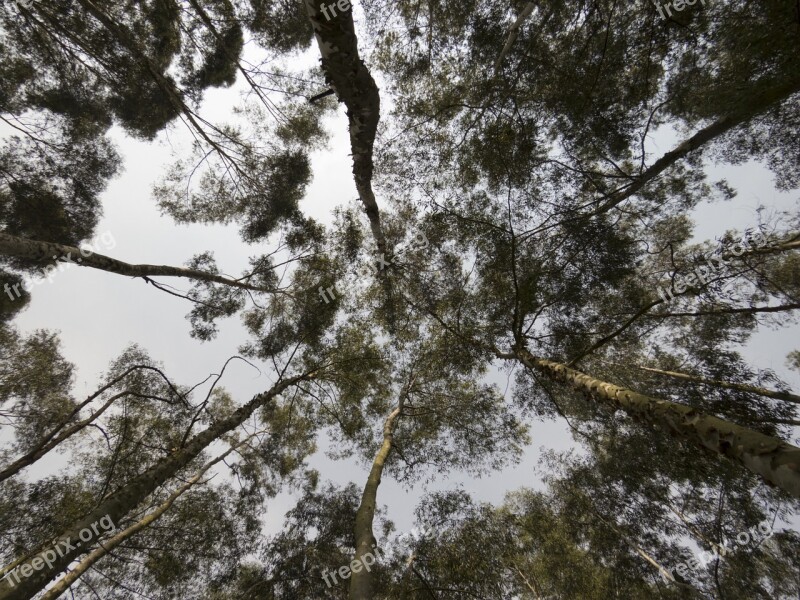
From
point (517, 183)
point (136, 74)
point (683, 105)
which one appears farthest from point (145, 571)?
point (683, 105)

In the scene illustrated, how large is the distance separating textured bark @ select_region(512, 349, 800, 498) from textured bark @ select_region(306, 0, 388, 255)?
14.9 ft

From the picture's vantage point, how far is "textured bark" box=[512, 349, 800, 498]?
1896 mm

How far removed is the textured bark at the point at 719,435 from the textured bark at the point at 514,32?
5.93 meters

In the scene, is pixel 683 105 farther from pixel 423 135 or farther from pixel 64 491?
pixel 64 491

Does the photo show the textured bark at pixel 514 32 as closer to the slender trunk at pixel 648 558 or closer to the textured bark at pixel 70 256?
the textured bark at pixel 70 256

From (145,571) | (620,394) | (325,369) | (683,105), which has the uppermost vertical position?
(683,105)

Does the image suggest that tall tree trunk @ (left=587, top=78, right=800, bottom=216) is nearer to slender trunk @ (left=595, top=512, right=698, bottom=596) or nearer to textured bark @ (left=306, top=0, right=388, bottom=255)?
textured bark @ (left=306, top=0, right=388, bottom=255)

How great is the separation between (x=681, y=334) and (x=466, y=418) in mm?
6209

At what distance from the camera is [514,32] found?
5582 mm

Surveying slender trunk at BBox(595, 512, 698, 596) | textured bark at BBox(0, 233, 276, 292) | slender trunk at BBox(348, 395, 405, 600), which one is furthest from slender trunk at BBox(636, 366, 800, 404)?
textured bark at BBox(0, 233, 276, 292)

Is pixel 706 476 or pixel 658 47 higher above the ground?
pixel 658 47

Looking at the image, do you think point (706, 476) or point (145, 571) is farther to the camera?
point (145, 571)

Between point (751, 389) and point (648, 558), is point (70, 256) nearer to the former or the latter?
point (751, 389)

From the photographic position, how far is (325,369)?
8.37 metres
